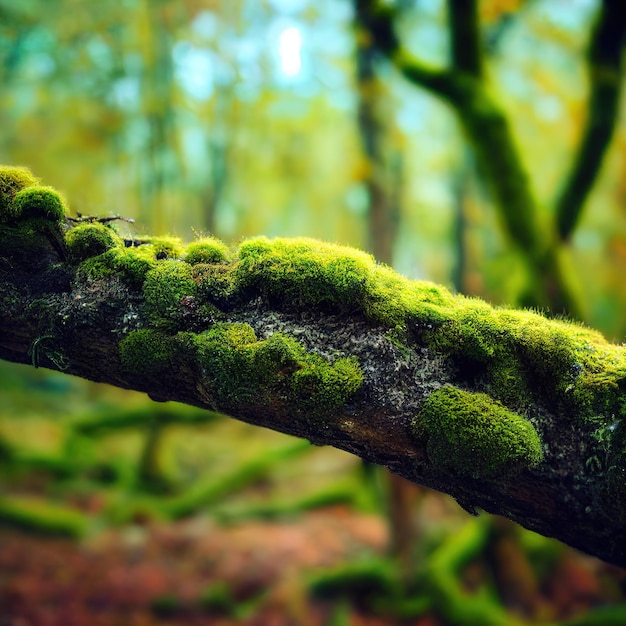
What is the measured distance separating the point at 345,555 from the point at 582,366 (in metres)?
7.36

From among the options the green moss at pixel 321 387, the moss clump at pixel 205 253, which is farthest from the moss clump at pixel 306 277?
the green moss at pixel 321 387

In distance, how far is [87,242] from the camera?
267cm

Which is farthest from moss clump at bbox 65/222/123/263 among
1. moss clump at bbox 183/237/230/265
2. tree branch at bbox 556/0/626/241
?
tree branch at bbox 556/0/626/241

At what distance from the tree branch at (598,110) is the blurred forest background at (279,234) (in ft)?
0.08

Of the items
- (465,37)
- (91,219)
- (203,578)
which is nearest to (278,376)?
(91,219)

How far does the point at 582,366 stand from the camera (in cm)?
253

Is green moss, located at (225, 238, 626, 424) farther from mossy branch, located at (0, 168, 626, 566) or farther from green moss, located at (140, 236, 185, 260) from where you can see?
green moss, located at (140, 236, 185, 260)

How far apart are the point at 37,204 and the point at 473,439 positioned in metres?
2.51

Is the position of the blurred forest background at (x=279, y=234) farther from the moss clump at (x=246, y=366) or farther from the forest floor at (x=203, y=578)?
the moss clump at (x=246, y=366)

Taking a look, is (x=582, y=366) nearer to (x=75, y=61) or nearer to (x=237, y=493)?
(x=237, y=493)

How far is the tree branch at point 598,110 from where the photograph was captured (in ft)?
18.6

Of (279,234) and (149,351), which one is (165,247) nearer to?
(149,351)

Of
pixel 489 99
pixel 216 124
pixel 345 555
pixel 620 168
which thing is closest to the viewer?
pixel 489 99

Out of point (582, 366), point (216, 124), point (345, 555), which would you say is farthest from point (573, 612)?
point (216, 124)
